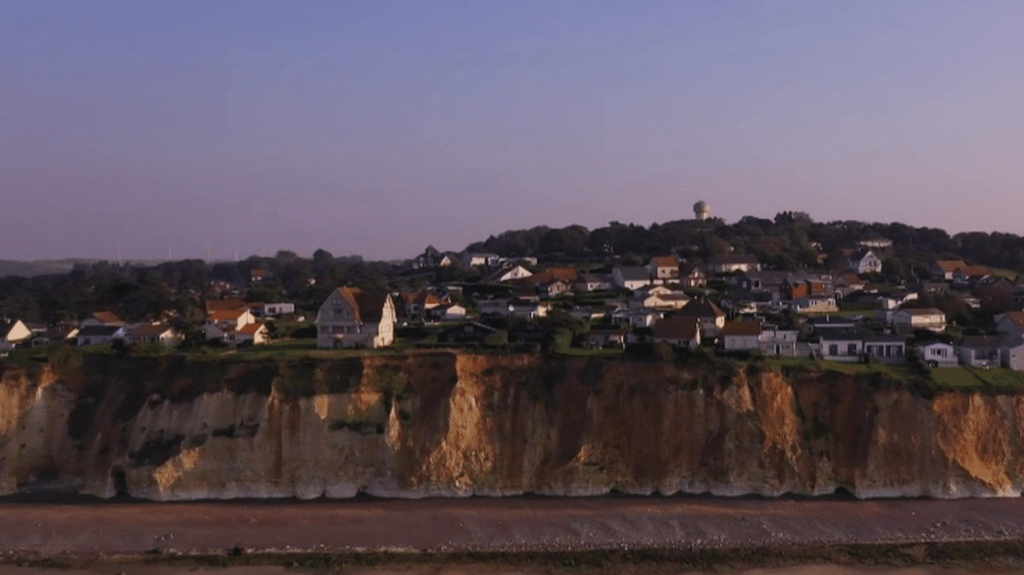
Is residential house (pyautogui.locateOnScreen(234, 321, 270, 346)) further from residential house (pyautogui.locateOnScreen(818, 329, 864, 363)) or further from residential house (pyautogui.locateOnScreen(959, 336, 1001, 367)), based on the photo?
residential house (pyautogui.locateOnScreen(959, 336, 1001, 367))

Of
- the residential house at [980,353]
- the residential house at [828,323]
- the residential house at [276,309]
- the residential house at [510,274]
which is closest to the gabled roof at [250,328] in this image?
the residential house at [276,309]

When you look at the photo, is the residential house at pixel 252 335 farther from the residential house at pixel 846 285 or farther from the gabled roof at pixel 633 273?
the residential house at pixel 846 285

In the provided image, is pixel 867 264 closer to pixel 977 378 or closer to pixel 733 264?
pixel 733 264

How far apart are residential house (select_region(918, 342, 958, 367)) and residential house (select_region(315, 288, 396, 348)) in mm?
18531

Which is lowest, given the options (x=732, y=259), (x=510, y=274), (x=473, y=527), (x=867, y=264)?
(x=473, y=527)

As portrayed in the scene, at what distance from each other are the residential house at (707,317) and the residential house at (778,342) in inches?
76.6

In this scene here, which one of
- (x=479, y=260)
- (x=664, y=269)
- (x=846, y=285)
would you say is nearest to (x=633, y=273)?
(x=664, y=269)

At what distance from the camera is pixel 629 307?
35031 millimetres

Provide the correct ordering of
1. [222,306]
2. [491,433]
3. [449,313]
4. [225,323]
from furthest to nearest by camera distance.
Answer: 1. [449,313]
2. [222,306]
3. [225,323]
4. [491,433]

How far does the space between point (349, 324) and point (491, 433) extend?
25.8ft

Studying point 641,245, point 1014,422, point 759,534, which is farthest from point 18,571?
point 641,245

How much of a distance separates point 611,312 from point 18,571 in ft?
76.0

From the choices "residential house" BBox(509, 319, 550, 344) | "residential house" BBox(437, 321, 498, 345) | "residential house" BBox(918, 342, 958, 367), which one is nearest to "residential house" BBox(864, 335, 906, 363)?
"residential house" BBox(918, 342, 958, 367)

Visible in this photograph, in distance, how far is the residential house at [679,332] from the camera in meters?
26.8
